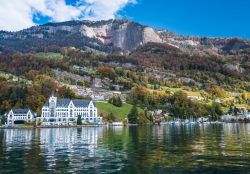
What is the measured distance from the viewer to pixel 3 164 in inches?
1631

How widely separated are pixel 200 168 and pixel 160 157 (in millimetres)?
9386

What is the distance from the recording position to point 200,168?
3803 cm

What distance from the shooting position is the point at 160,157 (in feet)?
153

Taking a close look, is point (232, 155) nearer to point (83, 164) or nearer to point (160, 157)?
point (160, 157)

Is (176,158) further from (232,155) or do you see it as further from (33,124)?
(33,124)

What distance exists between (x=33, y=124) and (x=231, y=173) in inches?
6724

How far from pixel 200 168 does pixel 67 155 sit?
66.7 feet

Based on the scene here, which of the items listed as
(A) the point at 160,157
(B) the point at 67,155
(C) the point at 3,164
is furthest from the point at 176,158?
(C) the point at 3,164

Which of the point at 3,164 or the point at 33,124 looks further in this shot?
the point at 33,124

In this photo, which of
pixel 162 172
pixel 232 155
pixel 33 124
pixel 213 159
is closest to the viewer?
pixel 162 172

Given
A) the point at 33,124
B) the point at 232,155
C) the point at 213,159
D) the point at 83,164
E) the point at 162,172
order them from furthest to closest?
1. the point at 33,124
2. the point at 232,155
3. the point at 213,159
4. the point at 83,164
5. the point at 162,172

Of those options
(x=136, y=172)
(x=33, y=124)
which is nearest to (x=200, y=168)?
(x=136, y=172)

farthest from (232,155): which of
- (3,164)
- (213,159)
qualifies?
(3,164)

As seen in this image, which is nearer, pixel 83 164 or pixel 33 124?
pixel 83 164
